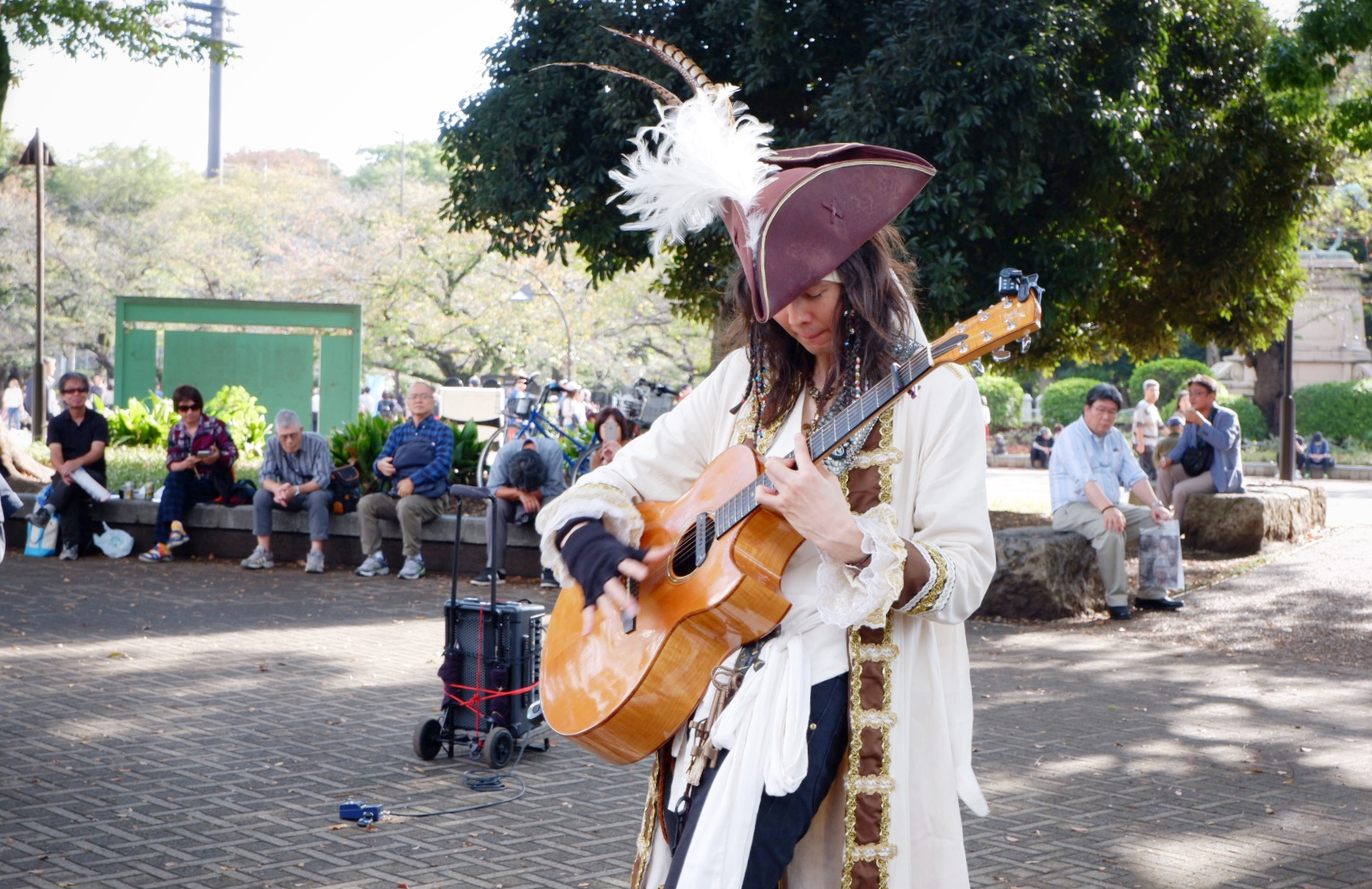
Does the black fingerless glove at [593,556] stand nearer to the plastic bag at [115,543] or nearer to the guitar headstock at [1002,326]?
the guitar headstock at [1002,326]

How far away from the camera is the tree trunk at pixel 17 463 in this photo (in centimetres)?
1620

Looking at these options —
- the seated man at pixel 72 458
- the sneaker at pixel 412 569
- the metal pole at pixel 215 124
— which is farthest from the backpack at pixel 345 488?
the metal pole at pixel 215 124

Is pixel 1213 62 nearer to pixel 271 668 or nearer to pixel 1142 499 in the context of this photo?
pixel 1142 499

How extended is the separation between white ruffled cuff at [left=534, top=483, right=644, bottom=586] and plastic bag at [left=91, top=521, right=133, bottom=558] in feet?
36.7

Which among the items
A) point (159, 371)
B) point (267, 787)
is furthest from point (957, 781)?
point (159, 371)

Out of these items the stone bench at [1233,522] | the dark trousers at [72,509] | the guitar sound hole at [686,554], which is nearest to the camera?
the guitar sound hole at [686,554]

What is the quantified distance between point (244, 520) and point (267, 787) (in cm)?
770

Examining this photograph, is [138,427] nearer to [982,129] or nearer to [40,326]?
[40,326]

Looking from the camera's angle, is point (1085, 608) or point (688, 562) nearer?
point (688, 562)

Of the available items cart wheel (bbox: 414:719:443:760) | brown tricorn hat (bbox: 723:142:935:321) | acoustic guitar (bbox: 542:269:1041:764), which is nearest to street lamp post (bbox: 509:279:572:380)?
cart wheel (bbox: 414:719:443:760)

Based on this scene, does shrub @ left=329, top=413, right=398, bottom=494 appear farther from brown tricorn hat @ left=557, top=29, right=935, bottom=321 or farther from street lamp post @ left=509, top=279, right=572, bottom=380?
street lamp post @ left=509, top=279, right=572, bottom=380

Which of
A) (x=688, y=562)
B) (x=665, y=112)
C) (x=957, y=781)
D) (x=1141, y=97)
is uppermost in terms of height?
(x=1141, y=97)

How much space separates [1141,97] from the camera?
1116 cm

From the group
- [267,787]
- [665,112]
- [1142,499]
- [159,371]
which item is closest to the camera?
[665,112]
